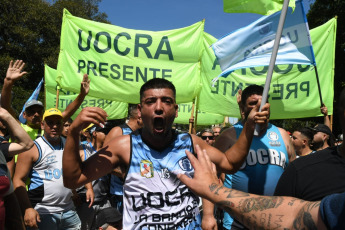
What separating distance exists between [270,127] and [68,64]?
4.15m

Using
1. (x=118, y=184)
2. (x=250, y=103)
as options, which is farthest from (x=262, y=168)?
(x=118, y=184)

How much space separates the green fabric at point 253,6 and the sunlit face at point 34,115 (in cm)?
294

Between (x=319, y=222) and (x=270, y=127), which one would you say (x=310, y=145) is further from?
(x=319, y=222)

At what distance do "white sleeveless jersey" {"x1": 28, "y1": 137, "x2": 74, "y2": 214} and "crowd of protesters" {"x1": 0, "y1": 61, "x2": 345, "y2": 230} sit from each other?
1 centimetres

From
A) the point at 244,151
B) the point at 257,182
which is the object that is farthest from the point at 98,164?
the point at 257,182

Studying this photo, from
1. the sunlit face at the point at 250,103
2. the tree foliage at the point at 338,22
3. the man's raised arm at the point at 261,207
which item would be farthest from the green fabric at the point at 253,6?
the tree foliage at the point at 338,22

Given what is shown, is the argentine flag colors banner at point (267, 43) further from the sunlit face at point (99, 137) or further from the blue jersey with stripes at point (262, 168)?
the sunlit face at point (99, 137)

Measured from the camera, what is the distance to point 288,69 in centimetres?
633

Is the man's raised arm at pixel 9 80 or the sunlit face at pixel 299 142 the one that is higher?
the man's raised arm at pixel 9 80

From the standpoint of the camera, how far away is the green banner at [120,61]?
6453 mm

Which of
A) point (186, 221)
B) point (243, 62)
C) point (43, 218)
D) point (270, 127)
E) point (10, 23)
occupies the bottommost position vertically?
point (43, 218)

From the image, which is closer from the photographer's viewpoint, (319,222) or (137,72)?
(319,222)

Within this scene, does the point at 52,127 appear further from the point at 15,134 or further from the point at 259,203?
the point at 259,203

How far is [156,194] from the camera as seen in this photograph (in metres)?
2.41
